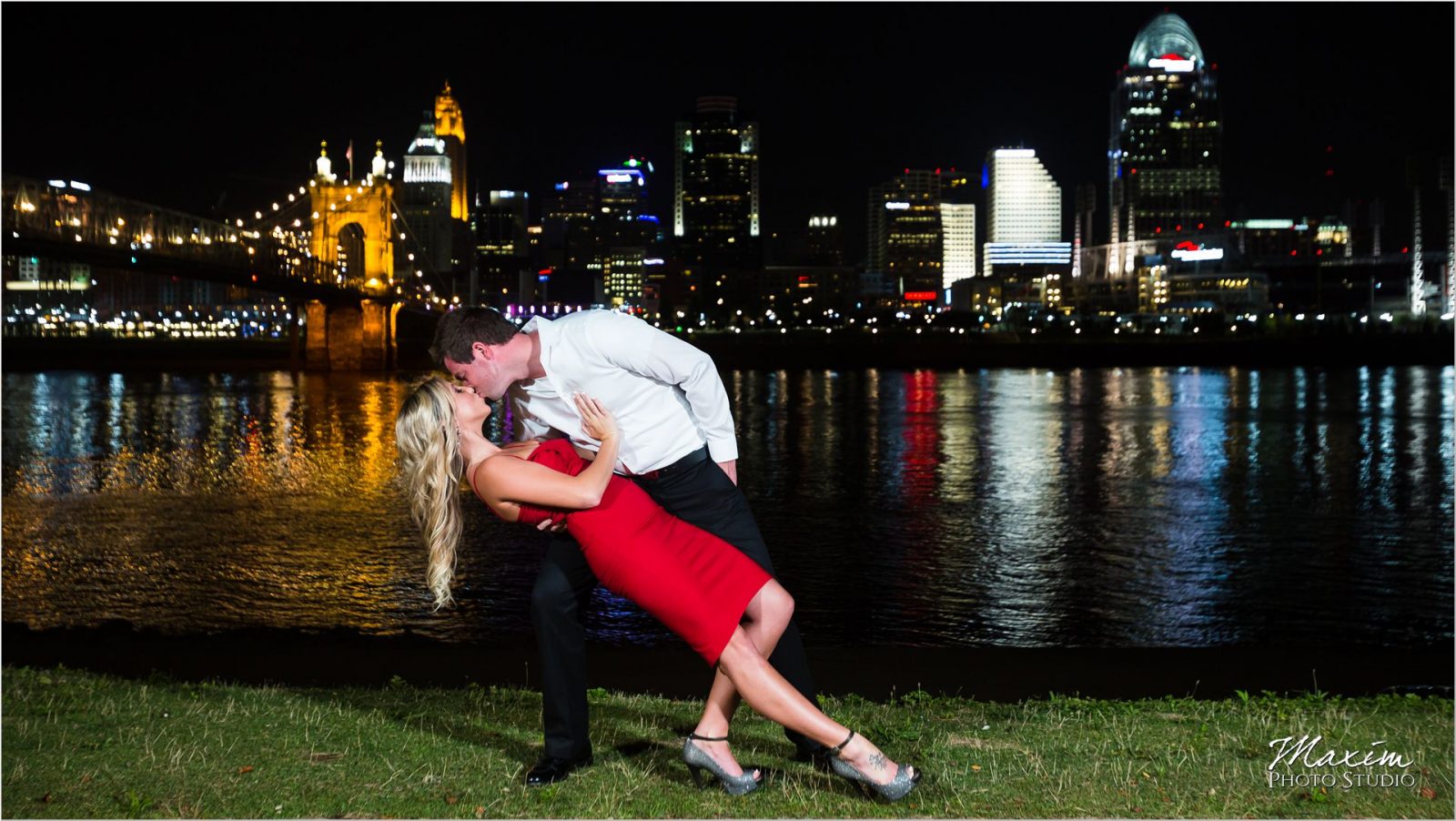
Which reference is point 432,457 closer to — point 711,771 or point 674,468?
point 674,468

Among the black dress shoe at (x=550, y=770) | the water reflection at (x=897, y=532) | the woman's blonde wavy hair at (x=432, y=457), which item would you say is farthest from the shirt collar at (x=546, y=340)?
the water reflection at (x=897, y=532)

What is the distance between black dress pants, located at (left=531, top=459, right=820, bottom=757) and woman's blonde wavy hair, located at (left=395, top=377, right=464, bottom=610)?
0.37m

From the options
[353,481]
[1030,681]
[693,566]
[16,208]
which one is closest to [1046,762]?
[693,566]

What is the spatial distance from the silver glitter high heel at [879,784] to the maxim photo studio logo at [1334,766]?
125 centimetres

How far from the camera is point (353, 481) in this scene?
20812mm

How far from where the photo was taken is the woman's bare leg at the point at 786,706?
4496 millimetres

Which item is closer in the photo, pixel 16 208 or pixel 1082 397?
pixel 1082 397

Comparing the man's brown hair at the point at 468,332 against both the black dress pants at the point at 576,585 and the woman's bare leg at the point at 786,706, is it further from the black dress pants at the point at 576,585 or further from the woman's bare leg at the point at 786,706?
the woman's bare leg at the point at 786,706

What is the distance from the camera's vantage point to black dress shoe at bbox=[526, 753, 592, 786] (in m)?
4.76

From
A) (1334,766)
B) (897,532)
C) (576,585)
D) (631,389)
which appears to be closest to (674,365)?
(631,389)

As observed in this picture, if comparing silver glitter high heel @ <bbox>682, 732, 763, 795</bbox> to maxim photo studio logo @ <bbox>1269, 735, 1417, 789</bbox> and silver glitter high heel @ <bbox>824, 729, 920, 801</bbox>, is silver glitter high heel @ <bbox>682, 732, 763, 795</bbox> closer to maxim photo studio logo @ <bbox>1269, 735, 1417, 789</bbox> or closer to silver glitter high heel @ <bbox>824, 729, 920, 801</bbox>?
silver glitter high heel @ <bbox>824, 729, 920, 801</bbox>

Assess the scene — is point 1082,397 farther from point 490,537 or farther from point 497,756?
point 497,756

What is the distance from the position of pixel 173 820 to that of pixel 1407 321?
148 meters

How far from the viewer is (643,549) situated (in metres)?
4.57
